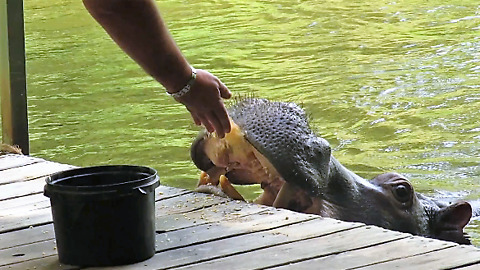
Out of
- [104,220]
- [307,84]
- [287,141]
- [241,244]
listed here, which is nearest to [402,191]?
[287,141]

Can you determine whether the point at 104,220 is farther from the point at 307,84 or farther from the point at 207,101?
the point at 307,84

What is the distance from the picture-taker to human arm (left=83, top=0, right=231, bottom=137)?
2.29 meters

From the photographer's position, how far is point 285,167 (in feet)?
10.2

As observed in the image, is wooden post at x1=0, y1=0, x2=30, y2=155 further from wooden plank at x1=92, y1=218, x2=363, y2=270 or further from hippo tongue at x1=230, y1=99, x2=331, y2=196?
wooden plank at x1=92, y1=218, x2=363, y2=270

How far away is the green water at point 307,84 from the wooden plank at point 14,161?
1093 millimetres

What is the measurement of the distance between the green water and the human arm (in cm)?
196

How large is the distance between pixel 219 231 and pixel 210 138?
0.55m

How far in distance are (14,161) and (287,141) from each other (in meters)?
1.28

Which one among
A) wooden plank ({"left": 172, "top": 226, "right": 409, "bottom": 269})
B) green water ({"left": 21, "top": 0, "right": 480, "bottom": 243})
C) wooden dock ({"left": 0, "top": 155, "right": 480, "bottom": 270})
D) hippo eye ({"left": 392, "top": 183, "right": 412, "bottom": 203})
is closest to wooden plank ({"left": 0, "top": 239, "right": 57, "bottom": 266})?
wooden dock ({"left": 0, "top": 155, "right": 480, "bottom": 270})

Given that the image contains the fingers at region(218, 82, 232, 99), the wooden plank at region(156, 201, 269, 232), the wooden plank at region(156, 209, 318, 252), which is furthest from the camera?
the wooden plank at region(156, 201, 269, 232)

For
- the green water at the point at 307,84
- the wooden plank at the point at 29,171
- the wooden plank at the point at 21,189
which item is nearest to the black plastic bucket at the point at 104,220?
the wooden plank at the point at 21,189

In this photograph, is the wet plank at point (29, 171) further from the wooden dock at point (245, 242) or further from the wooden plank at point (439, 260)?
the wooden plank at point (439, 260)

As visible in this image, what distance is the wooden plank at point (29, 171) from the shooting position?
3.58 meters

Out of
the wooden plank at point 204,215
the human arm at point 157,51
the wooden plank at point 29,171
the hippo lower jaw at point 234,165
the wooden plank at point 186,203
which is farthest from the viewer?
the wooden plank at point 29,171
